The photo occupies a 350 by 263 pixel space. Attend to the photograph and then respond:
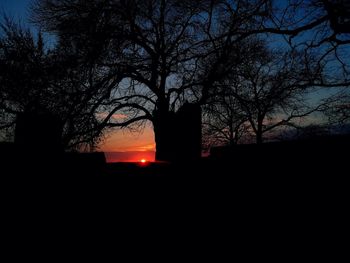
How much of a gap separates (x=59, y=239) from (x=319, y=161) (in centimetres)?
196

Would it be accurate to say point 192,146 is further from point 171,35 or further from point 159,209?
point 171,35

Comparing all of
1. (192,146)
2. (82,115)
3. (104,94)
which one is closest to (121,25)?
(104,94)

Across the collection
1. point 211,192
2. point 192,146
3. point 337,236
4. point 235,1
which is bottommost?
point 337,236

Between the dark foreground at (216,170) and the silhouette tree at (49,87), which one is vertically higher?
the silhouette tree at (49,87)

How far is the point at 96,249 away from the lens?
2.10m

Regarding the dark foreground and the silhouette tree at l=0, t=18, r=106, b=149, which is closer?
the dark foreground

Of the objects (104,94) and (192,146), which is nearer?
Answer: (192,146)

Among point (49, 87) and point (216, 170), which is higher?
point (49, 87)

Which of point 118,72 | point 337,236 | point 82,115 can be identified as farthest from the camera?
point 118,72

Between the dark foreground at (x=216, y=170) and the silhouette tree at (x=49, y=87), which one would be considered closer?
the dark foreground at (x=216, y=170)

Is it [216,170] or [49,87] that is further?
[49,87]

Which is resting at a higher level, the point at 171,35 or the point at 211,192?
the point at 171,35

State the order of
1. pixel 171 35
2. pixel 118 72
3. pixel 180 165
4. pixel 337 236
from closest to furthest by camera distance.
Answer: pixel 337 236
pixel 180 165
pixel 118 72
pixel 171 35

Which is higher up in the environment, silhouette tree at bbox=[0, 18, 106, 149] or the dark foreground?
silhouette tree at bbox=[0, 18, 106, 149]
